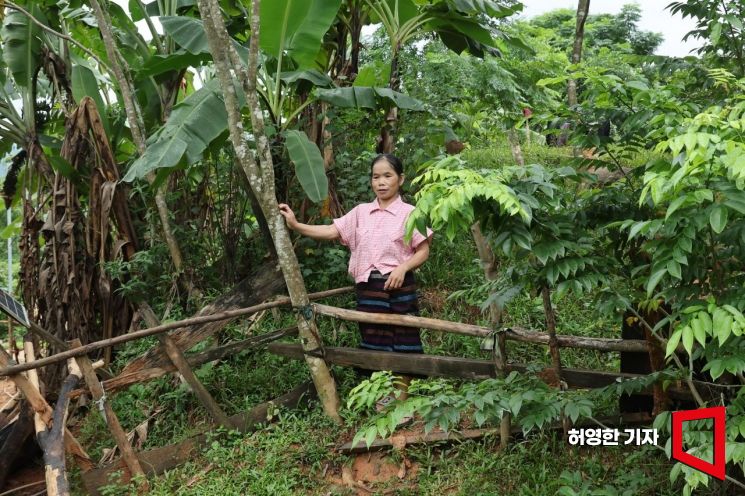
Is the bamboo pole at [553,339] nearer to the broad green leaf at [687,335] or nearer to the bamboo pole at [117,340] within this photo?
the broad green leaf at [687,335]

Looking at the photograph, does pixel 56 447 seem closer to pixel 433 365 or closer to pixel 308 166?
pixel 433 365

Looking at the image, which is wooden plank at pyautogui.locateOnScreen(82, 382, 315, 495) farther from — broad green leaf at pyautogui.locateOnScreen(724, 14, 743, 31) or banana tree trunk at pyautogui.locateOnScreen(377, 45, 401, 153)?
broad green leaf at pyautogui.locateOnScreen(724, 14, 743, 31)

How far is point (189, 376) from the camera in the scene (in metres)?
4.50

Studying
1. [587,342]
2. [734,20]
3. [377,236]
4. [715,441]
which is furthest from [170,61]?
[715,441]

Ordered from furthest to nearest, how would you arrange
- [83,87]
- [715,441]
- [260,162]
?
[83,87] < [260,162] < [715,441]

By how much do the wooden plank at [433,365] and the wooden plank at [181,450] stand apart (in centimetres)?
27

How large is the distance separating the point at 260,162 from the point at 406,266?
1055 mm

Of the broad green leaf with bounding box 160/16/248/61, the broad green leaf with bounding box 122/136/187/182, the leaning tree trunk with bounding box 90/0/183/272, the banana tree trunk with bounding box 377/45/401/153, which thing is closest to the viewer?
the broad green leaf with bounding box 122/136/187/182

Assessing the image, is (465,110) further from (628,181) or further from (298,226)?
(628,181)

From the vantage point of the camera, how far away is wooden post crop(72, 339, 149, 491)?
13.4 ft

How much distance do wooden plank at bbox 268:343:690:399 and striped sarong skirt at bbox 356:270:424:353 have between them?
0.11m

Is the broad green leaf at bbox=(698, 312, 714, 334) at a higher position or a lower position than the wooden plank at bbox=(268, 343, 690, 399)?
higher

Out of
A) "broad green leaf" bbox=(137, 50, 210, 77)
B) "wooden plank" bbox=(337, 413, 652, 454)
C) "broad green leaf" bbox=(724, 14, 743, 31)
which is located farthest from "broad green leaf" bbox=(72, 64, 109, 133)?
"broad green leaf" bbox=(724, 14, 743, 31)

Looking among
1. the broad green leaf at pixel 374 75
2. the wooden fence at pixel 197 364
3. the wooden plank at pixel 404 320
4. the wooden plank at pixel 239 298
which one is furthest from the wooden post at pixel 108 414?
the broad green leaf at pixel 374 75
